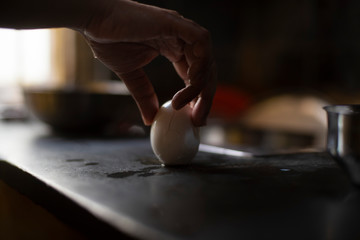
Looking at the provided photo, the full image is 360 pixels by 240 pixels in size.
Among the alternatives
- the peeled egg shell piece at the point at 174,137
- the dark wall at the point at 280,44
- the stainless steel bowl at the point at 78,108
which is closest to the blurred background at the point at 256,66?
the dark wall at the point at 280,44

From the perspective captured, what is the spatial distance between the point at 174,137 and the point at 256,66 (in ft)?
8.27

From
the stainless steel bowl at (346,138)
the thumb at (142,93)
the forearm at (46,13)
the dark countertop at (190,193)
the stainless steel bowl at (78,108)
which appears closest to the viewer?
the dark countertop at (190,193)

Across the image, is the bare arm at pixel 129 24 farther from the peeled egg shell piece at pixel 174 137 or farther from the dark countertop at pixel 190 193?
the dark countertop at pixel 190 193

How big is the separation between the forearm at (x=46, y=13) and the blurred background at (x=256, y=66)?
1398 mm

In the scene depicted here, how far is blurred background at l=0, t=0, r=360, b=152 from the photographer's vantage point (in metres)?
2.42

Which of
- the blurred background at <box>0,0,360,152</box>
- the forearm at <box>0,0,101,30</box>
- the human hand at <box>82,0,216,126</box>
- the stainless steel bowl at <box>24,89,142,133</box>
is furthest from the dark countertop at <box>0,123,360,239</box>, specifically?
the blurred background at <box>0,0,360,152</box>

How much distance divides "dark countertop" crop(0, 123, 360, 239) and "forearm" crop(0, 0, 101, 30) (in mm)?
269

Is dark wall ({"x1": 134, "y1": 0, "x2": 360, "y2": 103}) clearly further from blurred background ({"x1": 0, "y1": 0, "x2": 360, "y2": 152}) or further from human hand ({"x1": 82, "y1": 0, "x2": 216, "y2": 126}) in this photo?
human hand ({"x1": 82, "y1": 0, "x2": 216, "y2": 126})

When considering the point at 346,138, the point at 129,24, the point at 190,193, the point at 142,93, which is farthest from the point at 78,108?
the point at 346,138

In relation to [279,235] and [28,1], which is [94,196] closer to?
[279,235]

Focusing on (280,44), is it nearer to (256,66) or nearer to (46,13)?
(256,66)

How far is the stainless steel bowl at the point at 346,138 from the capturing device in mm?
524

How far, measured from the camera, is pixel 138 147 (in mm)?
972

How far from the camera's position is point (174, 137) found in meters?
0.71
